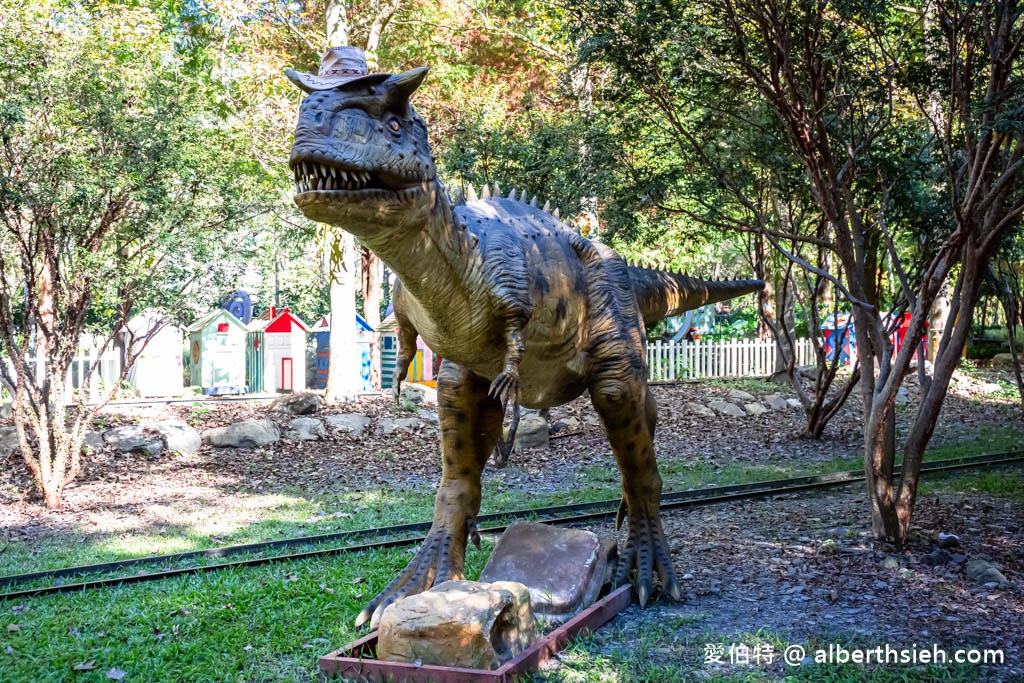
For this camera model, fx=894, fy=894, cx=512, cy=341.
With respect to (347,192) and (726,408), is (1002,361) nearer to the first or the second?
(726,408)

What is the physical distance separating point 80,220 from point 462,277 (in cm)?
637

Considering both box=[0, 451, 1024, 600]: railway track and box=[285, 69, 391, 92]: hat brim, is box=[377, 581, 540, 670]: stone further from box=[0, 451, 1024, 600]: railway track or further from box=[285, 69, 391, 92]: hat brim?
box=[0, 451, 1024, 600]: railway track

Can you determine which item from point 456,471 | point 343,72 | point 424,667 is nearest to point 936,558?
point 456,471

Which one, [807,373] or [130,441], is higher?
[807,373]

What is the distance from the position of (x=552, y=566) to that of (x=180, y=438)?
7952 millimetres

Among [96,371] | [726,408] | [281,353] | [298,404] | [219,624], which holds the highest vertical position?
[281,353]

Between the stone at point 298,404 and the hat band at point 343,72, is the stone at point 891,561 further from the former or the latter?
the stone at point 298,404

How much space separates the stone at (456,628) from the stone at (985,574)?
3.41 metres

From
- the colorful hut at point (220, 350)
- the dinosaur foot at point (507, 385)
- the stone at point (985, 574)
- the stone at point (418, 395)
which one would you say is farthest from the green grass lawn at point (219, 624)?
the colorful hut at point (220, 350)

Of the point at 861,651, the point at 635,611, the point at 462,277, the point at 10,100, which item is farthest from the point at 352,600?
the point at 10,100

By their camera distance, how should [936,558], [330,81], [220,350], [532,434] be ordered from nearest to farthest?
[330,81]
[936,558]
[532,434]
[220,350]

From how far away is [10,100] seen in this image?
841cm

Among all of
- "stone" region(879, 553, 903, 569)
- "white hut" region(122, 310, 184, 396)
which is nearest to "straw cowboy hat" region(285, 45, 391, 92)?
"stone" region(879, 553, 903, 569)

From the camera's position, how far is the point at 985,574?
5887mm
